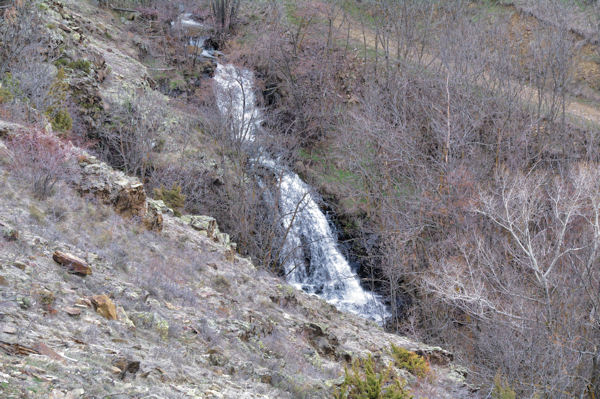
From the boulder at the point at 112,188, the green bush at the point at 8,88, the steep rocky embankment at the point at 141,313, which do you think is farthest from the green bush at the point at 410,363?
the green bush at the point at 8,88

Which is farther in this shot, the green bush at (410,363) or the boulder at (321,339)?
the green bush at (410,363)

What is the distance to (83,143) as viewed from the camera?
15328 mm

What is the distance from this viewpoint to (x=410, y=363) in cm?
1025

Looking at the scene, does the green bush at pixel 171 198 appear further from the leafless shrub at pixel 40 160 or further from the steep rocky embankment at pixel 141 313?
the leafless shrub at pixel 40 160

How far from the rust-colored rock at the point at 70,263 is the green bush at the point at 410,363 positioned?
22.0 feet

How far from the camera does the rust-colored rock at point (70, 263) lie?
638 centimetres

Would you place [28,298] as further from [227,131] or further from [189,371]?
→ [227,131]

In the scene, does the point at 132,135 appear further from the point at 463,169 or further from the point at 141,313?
the point at 463,169

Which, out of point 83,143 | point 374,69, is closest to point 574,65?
point 374,69

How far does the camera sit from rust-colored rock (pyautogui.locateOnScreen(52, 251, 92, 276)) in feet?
20.9

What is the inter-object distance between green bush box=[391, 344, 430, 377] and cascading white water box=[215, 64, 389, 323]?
828cm

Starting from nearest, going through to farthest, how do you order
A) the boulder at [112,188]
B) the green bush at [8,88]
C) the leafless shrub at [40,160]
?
the leafless shrub at [40,160], the boulder at [112,188], the green bush at [8,88]

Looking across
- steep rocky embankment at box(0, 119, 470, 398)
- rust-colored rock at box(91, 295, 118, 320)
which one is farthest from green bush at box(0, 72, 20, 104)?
rust-colored rock at box(91, 295, 118, 320)

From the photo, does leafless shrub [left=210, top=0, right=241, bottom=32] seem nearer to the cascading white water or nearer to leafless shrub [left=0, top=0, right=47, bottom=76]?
the cascading white water
